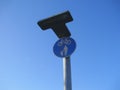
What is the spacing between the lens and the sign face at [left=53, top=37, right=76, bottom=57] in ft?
17.9

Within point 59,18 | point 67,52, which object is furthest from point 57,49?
point 59,18

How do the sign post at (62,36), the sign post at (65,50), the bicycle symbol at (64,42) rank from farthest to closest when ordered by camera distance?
the bicycle symbol at (64,42)
the sign post at (62,36)
the sign post at (65,50)

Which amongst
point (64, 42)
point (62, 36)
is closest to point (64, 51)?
point (64, 42)

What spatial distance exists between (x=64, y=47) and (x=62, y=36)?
1.02 ft

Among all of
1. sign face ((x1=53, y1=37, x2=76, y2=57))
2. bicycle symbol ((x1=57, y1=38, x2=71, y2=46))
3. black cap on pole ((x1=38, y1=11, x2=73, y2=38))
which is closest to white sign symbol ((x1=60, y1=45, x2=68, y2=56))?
sign face ((x1=53, y1=37, x2=76, y2=57))

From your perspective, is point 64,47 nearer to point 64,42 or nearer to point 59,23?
point 64,42

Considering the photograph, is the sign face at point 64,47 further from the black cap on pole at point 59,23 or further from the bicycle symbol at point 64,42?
the black cap on pole at point 59,23

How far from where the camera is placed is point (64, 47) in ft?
18.2

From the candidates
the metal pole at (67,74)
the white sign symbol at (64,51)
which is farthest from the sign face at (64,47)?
the metal pole at (67,74)

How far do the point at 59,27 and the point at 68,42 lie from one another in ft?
1.12

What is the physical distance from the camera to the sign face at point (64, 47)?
5462mm

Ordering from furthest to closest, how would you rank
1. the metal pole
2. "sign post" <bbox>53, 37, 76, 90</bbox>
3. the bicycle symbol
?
the bicycle symbol
"sign post" <bbox>53, 37, 76, 90</bbox>
the metal pole

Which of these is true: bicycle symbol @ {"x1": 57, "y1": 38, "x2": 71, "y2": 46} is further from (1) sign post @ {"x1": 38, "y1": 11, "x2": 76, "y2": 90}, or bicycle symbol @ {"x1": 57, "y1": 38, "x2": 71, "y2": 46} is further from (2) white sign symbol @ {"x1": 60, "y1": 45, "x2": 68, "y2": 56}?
(2) white sign symbol @ {"x1": 60, "y1": 45, "x2": 68, "y2": 56}

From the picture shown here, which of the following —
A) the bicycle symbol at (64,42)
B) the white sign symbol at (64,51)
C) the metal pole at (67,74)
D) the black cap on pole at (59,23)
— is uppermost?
the black cap on pole at (59,23)
